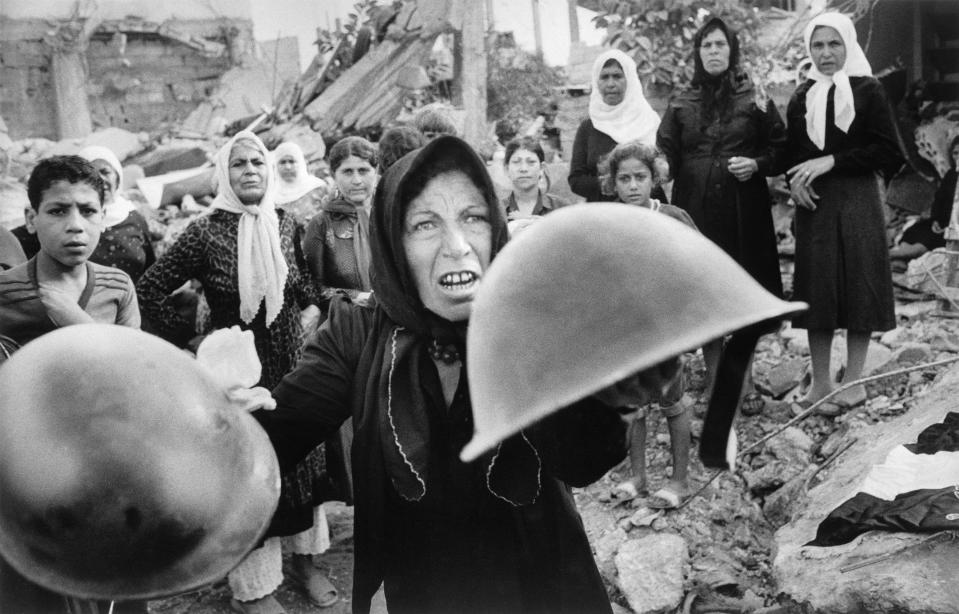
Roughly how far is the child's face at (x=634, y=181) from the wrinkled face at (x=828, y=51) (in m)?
1.26

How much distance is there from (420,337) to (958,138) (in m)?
6.26

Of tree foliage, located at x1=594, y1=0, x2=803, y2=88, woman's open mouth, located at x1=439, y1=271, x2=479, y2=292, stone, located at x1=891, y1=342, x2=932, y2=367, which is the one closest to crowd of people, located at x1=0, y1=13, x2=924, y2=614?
woman's open mouth, located at x1=439, y1=271, x2=479, y2=292

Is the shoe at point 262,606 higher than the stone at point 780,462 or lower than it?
lower

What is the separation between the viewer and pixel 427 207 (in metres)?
1.73

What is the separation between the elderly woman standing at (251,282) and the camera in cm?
361

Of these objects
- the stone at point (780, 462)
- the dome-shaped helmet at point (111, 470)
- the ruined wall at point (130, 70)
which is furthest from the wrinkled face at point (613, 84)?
the ruined wall at point (130, 70)

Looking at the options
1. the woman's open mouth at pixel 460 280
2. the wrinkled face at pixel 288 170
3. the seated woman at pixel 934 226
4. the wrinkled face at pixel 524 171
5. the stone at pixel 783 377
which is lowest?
the stone at pixel 783 377

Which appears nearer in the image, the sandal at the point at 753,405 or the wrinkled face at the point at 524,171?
the wrinkled face at the point at 524,171

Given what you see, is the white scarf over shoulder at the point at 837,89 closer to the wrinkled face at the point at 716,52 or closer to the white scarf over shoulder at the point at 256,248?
the wrinkled face at the point at 716,52

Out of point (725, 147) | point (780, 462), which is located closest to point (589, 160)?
point (725, 147)

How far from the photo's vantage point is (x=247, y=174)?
12.5 ft

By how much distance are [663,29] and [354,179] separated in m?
3.94

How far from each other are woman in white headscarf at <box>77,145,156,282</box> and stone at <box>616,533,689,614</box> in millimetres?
2713

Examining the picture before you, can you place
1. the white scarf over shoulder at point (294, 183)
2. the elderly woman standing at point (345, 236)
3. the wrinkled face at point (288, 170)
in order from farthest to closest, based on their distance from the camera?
the wrinkled face at point (288, 170), the white scarf over shoulder at point (294, 183), the elderly woman standing at point (345, 236)
